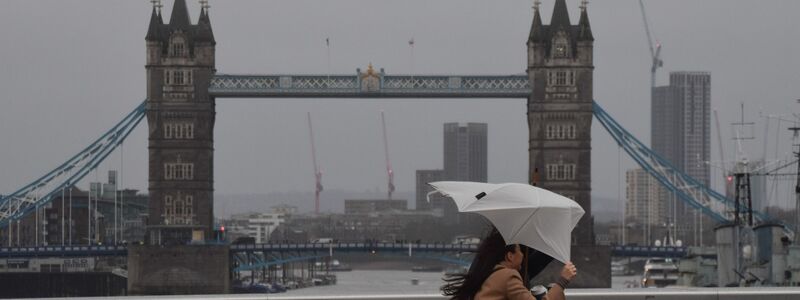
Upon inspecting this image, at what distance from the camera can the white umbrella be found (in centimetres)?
824

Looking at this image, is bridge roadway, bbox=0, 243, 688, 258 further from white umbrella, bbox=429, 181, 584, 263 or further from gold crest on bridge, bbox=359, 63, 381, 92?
white umbrella, bbox=429, 181, 584, 263

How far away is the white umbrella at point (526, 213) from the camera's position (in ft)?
27.0

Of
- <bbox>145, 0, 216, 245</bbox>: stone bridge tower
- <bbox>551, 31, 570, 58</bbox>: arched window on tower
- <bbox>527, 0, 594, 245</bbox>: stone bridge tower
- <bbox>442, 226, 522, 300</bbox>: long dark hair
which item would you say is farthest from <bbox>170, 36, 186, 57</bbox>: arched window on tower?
<bbox>442, 226, 522, 300</bbox>: long dark hair

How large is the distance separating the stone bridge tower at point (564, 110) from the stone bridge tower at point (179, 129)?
14411 mm

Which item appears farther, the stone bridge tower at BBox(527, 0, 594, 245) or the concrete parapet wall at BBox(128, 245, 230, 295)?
the stone bridge tower at BBox(527, 0, 594, 245)

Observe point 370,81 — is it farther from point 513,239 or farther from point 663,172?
point 513,239

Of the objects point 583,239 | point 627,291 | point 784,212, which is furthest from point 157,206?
point 627,291

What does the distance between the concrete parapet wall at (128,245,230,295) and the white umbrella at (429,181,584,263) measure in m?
72.0

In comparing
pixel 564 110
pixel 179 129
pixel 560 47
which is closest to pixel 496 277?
pixel 564 110

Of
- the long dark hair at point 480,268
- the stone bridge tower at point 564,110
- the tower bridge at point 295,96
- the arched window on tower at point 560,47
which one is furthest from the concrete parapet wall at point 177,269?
the long dark hair at point 480,268

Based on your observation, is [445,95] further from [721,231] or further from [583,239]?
[721,231]

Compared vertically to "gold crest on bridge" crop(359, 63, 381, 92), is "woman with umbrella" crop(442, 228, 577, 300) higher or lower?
lower

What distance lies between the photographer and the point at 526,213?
325 inches

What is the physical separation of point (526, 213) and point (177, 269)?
73.7m
